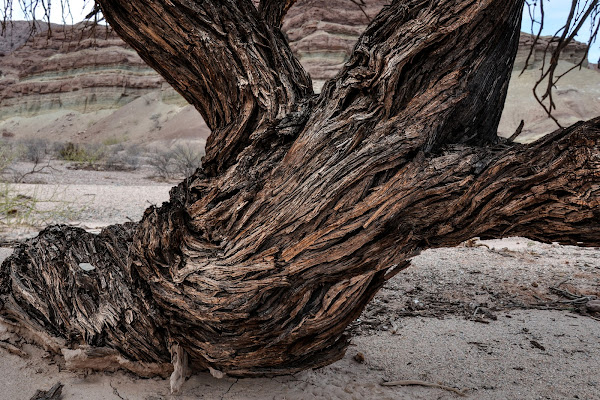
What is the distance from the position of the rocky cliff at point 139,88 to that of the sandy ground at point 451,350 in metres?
23.8

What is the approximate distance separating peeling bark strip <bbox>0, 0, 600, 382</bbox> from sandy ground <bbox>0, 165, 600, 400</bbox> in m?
0.13

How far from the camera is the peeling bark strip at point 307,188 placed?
163 cm

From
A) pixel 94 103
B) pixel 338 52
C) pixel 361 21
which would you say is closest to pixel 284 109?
pixel 338 52

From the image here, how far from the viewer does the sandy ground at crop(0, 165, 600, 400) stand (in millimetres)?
2037

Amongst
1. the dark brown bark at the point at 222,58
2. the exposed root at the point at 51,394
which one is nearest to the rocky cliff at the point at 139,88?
the dark brown bark at the point at 222,58

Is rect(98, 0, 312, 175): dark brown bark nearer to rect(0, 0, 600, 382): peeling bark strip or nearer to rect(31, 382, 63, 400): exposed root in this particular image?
rect(0, 0, 600, 382): peeling bark strip

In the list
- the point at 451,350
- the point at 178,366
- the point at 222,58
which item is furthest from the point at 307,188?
the point at 451,350

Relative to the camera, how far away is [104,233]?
8.29 ft

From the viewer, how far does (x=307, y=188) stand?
180 centimetres

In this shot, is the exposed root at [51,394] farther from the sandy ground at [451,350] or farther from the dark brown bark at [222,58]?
the dark brown bark at [222,58]

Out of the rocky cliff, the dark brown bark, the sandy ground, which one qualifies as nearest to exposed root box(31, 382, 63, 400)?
the sandy ground

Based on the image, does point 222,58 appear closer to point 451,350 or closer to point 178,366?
point 178,366

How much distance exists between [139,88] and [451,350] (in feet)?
108

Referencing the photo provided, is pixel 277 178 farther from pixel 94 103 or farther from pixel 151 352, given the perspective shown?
pixel 94 103
